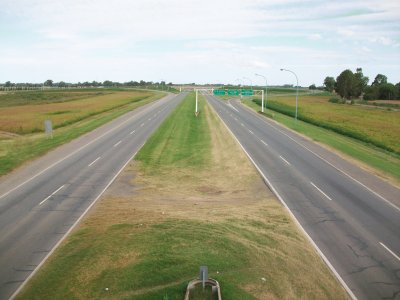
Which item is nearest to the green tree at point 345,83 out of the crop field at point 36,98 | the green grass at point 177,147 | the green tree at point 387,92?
the green tree at point 387,92

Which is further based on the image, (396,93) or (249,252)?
(396,93)

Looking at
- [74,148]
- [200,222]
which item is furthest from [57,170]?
[200,222]

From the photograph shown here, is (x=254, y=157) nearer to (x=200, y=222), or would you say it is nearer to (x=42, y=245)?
(x=200, y=222)

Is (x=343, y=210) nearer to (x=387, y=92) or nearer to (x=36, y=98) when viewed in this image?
(x=36, y=98)

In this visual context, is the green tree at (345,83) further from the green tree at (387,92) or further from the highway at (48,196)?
the highway at (48,196)

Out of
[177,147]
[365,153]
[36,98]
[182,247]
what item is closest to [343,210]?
[182,247]

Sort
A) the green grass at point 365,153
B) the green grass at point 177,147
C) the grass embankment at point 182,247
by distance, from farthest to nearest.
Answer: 1. the green grass at point 177,147
2. the green grass at point 365,153
3. the grass embankment at point 182,247

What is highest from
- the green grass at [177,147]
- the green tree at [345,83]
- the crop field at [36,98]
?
the green tree at [345,83]

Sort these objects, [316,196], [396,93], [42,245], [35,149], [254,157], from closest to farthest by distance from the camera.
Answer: [42,245] → [316,196] → [254,157] → [35,149] → [396,93]
